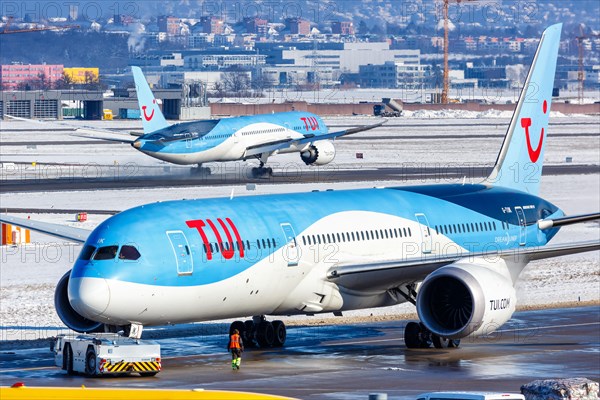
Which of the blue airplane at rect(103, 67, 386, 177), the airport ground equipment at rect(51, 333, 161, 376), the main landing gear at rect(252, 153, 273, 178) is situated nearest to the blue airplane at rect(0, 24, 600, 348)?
the airport ground equipment at rect(51, 333, 161, 376)

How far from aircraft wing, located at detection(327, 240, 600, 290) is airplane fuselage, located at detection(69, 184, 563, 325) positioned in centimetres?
14

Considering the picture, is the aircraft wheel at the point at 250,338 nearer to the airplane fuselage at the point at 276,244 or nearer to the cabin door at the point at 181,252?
the airplane fuselage at the point at 276,244

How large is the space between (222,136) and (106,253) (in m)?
68.3

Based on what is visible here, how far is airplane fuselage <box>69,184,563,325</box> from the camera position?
114 feet

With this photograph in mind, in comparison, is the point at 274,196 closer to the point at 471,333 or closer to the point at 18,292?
the point at 471,333

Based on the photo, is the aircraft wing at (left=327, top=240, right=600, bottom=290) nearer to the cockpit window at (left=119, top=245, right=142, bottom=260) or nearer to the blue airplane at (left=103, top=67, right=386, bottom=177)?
the cockpit window at (left=119, top=245, right=142, bottom=260)

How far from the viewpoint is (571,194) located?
275 ft

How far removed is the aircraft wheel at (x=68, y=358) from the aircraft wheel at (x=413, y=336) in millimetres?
10816

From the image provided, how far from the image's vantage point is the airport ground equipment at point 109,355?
33.2m

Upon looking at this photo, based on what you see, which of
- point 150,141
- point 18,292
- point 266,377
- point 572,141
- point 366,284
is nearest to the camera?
point 266,377

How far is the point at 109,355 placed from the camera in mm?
33125

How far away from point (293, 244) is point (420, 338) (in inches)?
203

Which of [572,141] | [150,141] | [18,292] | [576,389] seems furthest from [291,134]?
[576,389]

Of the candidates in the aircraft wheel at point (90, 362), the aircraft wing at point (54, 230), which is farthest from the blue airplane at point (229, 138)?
the aircraft wheel at point (90, 362)
